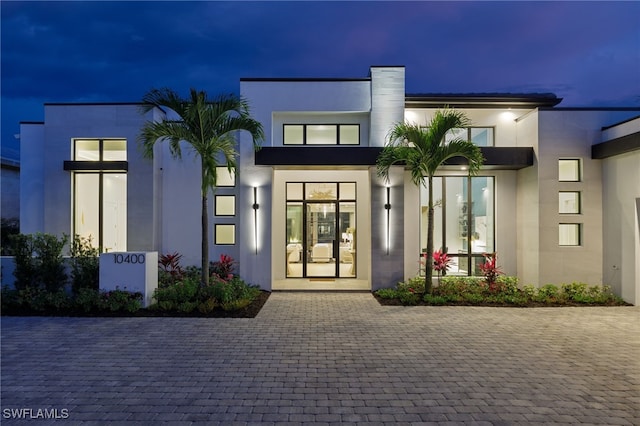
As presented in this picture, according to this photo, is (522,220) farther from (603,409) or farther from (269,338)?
(269,338)

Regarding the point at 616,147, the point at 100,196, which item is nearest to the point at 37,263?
the point at 100,196

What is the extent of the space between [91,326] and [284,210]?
253 inches

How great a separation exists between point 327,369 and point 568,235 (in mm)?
8576

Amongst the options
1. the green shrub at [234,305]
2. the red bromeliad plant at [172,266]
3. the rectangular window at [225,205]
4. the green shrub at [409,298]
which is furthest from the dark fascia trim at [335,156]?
the green shrub at [234,305]

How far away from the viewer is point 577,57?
7119 cm

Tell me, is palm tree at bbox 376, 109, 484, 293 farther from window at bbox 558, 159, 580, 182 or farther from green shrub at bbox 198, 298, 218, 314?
green shrub at bbox 198, 298, 218, 314

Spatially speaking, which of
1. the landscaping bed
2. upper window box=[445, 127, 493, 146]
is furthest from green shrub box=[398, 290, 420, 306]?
upper window box=[445, 127, 493, 146]

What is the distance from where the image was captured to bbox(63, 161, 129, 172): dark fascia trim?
36.3 feet

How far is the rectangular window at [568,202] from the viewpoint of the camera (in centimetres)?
960

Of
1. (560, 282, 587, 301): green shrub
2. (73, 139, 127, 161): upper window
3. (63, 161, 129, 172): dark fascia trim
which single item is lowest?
(560, 282, 587, 301): green shrub

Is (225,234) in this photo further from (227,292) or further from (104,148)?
(104,148)

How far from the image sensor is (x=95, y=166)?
11.1m

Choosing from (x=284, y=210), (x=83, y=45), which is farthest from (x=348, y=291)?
(x=83, y=45)

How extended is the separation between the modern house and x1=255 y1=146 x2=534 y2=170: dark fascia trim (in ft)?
0.14
